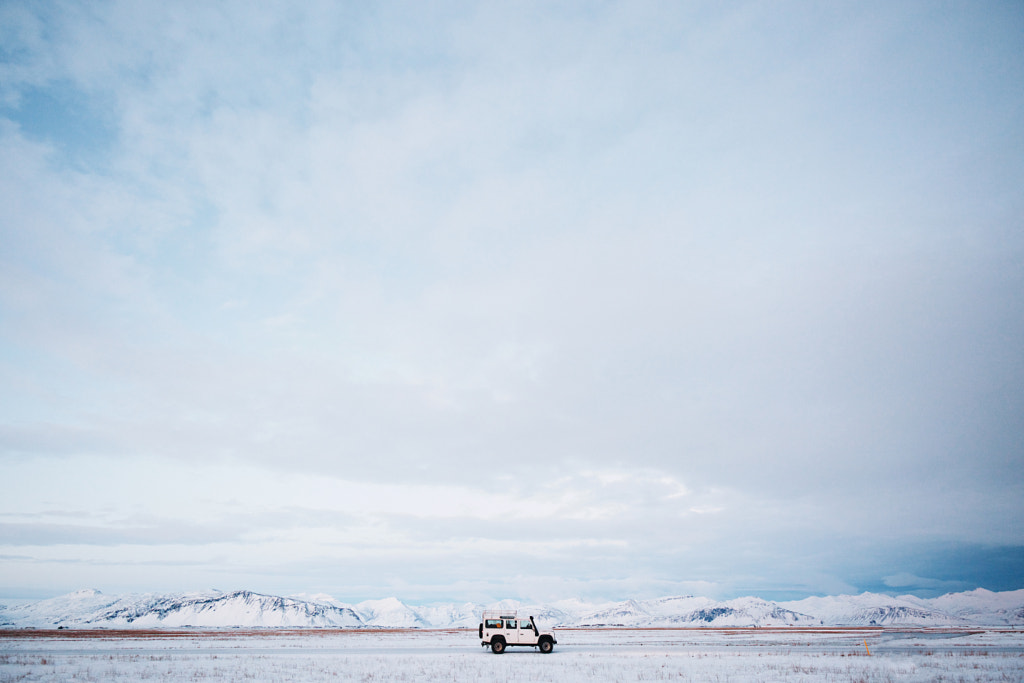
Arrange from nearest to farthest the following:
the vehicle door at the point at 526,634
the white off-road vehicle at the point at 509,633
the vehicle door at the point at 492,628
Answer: the white off-road vehicle at the point at 509,633 < the vehicle door at the point at 526,634 < the vehicle door at the point at 492,628

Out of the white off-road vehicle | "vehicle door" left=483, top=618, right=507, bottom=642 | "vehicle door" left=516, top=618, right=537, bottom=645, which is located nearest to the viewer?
the white off-road vehicle

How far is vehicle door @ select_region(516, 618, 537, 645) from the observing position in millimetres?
43719

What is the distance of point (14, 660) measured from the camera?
126 ft

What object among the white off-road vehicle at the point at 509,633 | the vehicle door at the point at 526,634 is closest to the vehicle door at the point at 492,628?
the white off-road vehicle at the point at 509,633

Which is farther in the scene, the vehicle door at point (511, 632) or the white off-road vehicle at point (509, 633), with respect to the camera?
the vehicle door at point (511, 632)

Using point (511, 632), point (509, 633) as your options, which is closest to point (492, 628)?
point (509, 633)

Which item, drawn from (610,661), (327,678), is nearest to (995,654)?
(610,661)

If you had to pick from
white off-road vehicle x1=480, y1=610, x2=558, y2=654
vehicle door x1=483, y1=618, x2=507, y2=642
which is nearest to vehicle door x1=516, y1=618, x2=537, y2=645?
white off-road vehicle x1=480, y1=610, x2=558, y2=654

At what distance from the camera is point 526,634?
1735 inches

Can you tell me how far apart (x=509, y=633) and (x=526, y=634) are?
1270 mm

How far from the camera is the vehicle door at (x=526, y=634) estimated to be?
43.7 metres

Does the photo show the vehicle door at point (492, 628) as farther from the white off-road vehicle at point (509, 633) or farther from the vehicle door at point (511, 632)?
the vehicle door at point (511, 632)

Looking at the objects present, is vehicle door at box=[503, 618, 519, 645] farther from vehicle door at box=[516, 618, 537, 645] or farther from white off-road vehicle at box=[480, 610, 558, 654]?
vehicle door at box=[516, 618, 537, 645]

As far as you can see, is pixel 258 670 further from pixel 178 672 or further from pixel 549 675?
pixel 549 675
